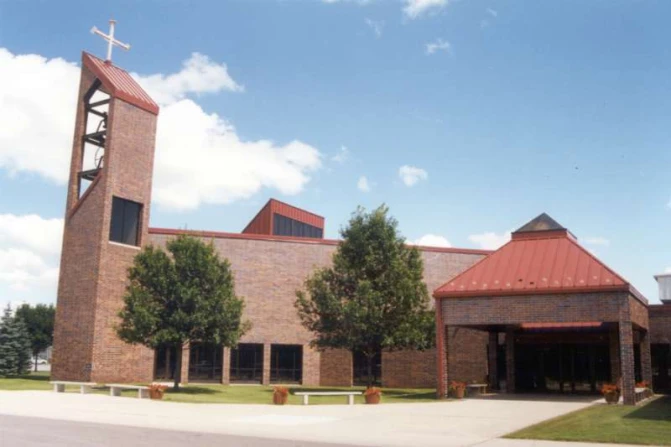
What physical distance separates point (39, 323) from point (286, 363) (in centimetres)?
3003

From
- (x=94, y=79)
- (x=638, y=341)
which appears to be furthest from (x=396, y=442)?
(x=94, y=79)

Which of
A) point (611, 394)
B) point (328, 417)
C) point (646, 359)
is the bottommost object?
point (328, 417)

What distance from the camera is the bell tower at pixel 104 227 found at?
34438mm

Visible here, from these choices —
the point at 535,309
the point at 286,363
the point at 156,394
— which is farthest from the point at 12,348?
the point at 535,309

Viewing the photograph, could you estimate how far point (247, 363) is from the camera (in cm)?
3919

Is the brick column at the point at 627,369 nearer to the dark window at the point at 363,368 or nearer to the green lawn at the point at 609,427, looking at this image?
the green lawn at the point at 609,427

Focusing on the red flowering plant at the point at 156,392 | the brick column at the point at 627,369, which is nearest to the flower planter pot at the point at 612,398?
the brick column at the point at 627,369

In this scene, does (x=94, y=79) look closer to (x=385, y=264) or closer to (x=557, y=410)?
(x=385, y=264)

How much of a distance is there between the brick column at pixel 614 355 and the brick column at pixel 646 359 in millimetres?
1228

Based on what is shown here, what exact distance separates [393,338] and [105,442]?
61.8ft

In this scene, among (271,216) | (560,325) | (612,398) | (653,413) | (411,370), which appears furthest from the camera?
(271,216)

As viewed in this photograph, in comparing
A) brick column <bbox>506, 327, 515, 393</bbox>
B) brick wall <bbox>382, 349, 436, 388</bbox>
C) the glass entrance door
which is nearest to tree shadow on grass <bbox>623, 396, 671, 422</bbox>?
the glass entrance door

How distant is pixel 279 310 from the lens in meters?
39.2

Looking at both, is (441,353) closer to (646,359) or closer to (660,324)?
(646,359)
